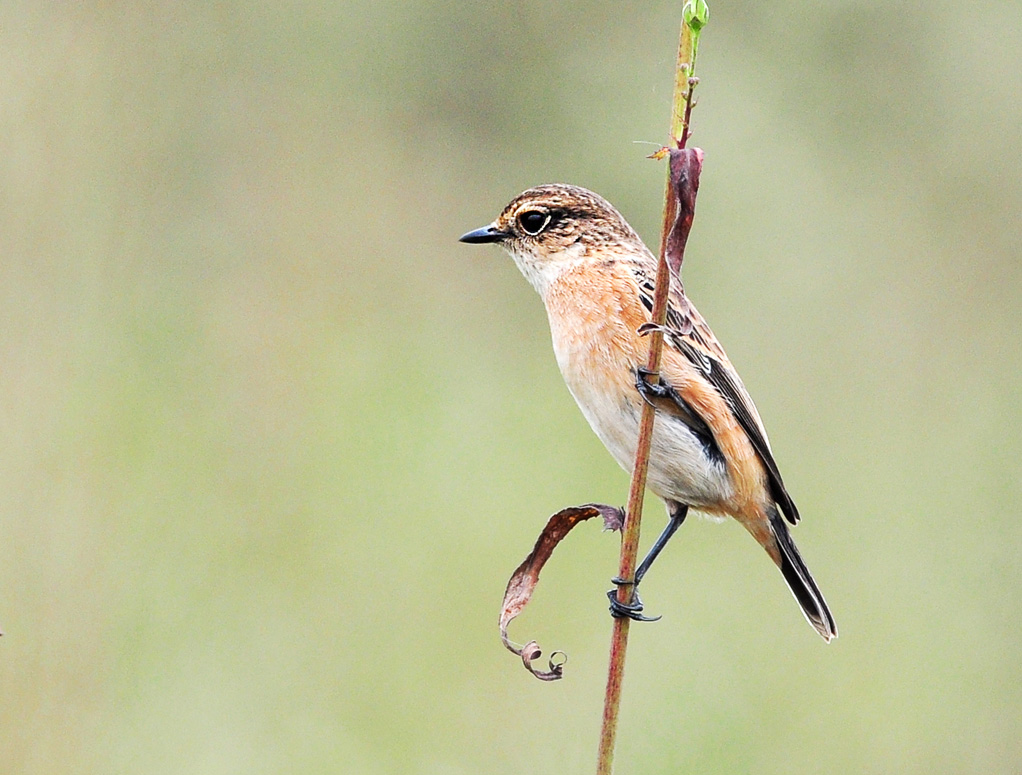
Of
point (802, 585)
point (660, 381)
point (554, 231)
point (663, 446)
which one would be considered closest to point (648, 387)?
point (660, 381)

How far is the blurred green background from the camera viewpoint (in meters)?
5.00

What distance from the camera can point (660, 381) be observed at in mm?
3969

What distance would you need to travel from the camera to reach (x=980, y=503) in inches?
264

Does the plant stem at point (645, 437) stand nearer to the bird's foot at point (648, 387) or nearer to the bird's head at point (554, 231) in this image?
the bird's foot at point (648, 387)

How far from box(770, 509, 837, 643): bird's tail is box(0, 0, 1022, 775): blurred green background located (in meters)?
1.08

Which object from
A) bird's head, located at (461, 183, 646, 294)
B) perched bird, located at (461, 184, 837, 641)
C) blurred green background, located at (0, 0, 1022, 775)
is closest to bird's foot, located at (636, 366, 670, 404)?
perched bird, located at (461, 184, 837, 641)

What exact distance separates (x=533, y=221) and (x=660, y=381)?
106 cm

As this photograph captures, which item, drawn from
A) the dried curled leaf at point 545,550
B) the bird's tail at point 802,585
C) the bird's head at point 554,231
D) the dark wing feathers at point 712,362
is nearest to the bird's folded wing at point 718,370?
the dark wing feathers at point 712,362

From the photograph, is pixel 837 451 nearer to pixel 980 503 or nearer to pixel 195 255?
pixel 980 503

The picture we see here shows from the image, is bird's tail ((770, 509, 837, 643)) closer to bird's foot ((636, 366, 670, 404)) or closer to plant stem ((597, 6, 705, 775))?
bird's foot ((636, 366, 670, 404))

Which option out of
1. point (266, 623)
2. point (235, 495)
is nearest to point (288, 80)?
point (235, 495)

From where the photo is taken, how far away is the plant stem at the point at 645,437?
2.14m

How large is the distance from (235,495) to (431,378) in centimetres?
130

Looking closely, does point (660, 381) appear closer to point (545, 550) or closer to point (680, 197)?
point (545, 550)
